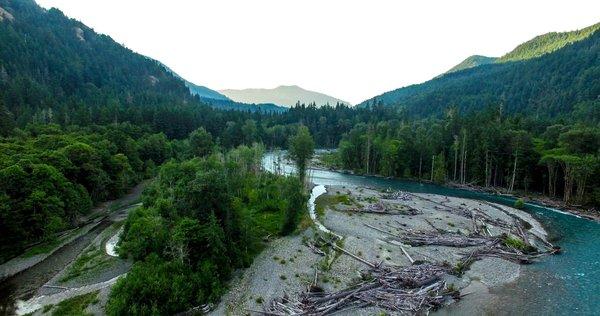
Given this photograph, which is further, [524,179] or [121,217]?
[524,179]

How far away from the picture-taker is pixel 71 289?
1447 inches

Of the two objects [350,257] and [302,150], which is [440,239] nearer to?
[350,257]

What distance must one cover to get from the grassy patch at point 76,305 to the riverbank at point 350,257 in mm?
12287

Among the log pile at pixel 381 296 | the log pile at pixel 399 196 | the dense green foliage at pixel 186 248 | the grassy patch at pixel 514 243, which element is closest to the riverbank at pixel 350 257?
the log pile at pixel 381 296

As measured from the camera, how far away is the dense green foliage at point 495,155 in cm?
7925


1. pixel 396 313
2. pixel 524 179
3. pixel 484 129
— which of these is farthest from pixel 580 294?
pixel 484 129

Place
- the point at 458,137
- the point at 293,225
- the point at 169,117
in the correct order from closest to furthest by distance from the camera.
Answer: the point at 293,225, the point at 458,137, the point at 169,117

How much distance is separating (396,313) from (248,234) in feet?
63.3

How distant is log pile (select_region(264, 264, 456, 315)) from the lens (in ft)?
107

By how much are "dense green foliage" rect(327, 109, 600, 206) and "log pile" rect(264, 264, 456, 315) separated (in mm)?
58122

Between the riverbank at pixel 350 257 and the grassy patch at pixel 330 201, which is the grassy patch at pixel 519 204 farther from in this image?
the grassy patch at pixel 330 201

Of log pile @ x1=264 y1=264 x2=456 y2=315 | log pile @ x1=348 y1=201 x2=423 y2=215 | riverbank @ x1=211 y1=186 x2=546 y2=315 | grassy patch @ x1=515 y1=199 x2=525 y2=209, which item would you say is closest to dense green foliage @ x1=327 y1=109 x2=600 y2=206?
grassy patch @ x1=515 y1=199 x2=525 y2=209

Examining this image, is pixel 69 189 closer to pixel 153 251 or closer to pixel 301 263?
pixel 153 251

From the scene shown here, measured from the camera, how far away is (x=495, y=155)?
100875 millimetres
